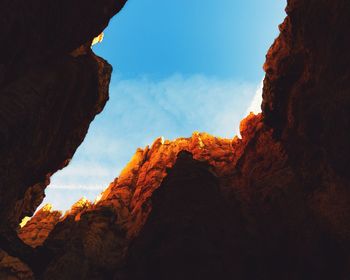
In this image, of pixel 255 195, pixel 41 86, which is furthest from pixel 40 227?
pixel 41 86

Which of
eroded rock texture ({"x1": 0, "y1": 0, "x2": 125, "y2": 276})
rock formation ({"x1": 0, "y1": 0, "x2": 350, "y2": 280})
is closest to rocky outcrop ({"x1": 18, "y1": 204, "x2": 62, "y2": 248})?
rock formation ({"x1": 0, "y1": 0, "x2": 350, "y2": 280})

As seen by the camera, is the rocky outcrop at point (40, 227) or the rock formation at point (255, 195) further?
the rocky outcrop at point (40, 227)

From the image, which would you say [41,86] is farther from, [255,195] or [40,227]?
[40,227]

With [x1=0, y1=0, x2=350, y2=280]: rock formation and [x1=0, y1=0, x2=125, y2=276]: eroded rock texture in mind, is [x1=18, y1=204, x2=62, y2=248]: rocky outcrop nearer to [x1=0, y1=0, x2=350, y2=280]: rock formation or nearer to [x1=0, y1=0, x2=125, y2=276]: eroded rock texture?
[x1=0, y1=0, x2=350, y2=280]: rock formation

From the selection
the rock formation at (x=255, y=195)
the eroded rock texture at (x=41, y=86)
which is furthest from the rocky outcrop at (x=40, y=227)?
the eroded rock texture at (x=41, y=86)

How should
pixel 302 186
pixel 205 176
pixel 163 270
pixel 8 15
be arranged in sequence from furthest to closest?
pixel 205 176, pixel 302 186, pixel 163 270, pixel 8 15

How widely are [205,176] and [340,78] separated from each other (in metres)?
16.4

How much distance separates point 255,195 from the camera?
34.1m

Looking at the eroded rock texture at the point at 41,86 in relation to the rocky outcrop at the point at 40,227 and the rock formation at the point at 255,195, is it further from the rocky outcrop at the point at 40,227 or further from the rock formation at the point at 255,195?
the rocky outcrop at the point at 40,227

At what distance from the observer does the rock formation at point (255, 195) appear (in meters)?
20.8

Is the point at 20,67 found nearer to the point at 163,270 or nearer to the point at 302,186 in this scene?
the point at 163,270

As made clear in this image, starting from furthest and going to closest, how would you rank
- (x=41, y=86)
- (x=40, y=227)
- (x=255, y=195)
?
(x=40, y=227) → (x=255, y=195) → (x=41, y=86)

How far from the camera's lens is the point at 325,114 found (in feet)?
68.8

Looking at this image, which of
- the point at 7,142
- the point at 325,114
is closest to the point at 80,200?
the point at 7,142
